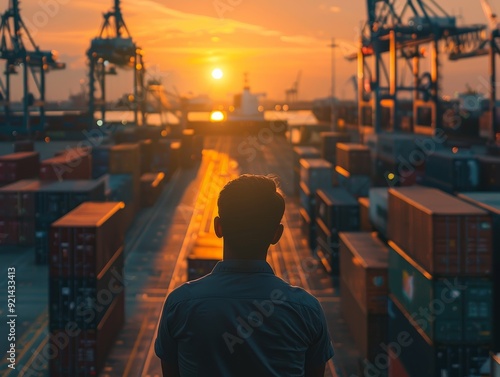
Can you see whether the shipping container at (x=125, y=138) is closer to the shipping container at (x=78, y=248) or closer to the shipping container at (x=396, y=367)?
the shipping container at (x=78, y=248)

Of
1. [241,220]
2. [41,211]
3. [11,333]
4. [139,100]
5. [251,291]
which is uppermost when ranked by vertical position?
[139,100]

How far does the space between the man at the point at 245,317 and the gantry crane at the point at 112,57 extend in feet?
262

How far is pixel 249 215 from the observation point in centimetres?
400

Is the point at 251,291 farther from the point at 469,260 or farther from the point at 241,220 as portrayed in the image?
the point at 469,260

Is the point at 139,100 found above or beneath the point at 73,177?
above

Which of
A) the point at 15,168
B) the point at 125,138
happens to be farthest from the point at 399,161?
the point at 125,138

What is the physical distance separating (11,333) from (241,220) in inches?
845

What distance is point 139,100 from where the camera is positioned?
3856 inches

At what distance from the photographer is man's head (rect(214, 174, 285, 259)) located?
3980mm

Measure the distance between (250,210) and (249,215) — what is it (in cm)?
3

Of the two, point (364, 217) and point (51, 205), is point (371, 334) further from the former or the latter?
point (51, 205)

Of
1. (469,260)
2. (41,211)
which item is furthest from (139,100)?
(469,260)

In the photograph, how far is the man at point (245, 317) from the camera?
3.81 meters

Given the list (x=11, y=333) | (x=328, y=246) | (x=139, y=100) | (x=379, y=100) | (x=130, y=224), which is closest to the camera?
(x=11, y=333)
